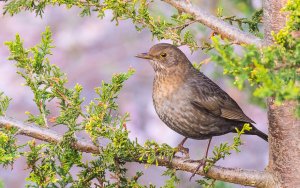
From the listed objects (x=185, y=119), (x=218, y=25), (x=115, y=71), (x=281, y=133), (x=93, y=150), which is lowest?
(x=93, y=150)

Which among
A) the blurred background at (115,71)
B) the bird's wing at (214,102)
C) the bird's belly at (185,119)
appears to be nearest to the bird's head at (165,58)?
the bird's wing at (214,102)

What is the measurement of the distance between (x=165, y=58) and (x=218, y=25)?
1.46 metres

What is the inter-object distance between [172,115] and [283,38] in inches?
82.0

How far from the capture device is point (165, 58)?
5.09m

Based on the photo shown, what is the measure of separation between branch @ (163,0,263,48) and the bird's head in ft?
4.29

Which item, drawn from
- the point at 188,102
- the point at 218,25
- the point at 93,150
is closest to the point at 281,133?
the point at 218,25

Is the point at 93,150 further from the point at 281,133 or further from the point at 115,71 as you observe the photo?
the point at 115,71

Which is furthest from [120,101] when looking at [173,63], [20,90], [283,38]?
[283,38]

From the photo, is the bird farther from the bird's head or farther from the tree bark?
the tree bark

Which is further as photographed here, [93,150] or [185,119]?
[185,119]

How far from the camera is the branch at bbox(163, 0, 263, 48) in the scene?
11.6ft

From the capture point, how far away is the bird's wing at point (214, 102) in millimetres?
4758

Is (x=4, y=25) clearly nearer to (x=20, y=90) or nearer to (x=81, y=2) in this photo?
(x=20, y=90)

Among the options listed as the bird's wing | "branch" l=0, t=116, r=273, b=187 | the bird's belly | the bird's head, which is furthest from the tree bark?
the bird's head
